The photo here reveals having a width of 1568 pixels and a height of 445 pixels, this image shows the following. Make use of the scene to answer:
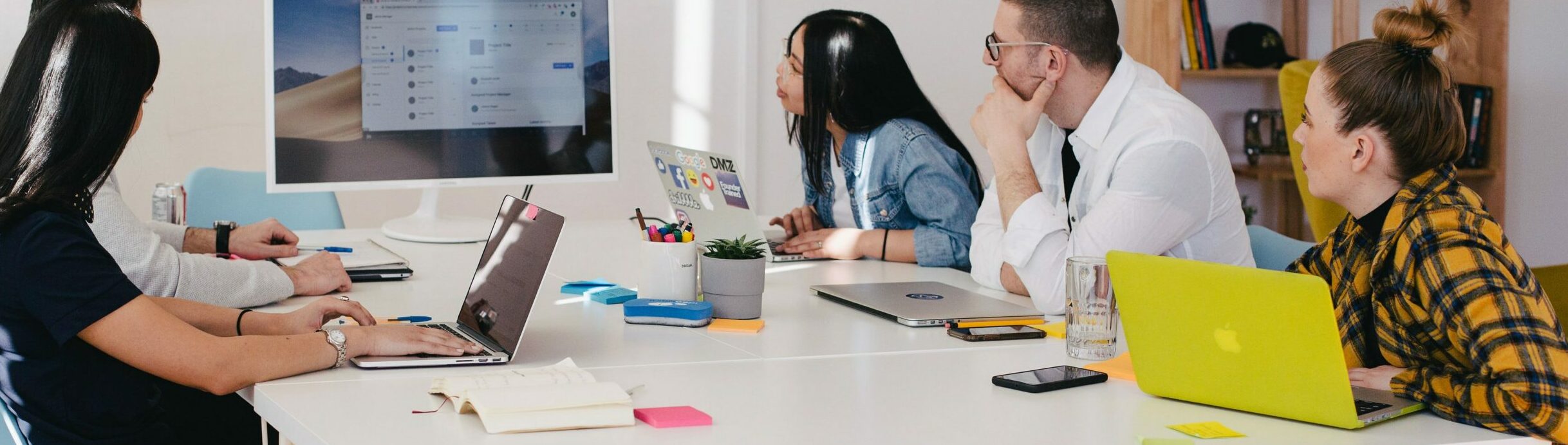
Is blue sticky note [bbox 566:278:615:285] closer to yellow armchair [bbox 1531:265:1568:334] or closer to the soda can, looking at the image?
the soda can

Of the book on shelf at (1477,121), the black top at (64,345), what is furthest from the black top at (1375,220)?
the book on shelf at (1477,121)

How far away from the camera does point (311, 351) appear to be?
1357 mm

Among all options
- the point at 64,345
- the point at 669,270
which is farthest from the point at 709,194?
the point at 64,345

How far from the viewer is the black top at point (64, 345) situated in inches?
52.2

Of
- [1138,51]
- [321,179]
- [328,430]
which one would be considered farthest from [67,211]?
[1138,51]

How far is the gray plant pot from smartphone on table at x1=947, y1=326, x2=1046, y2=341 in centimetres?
27

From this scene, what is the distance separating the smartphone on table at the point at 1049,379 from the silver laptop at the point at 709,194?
901 mm

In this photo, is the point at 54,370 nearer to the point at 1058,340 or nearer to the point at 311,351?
the point at 311,351

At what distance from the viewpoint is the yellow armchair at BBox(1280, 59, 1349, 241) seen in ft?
11.2

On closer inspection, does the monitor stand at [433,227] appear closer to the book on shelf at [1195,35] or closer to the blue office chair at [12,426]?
the blue office chair at [12,426]

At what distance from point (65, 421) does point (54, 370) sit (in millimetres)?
61

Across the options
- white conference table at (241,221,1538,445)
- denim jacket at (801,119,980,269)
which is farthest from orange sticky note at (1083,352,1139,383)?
denim jacket at (801,119,980,269)

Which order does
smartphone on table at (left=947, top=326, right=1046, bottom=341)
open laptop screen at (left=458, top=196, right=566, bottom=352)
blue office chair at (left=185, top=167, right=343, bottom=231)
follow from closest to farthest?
open laptop screen at (left=458, top=196, right=566, bottom=352) < smartphone on table at (left=947, top=326, right=1046, bottom=341) < blue office chair at (left=185, top=167, right=343, bottom=231)

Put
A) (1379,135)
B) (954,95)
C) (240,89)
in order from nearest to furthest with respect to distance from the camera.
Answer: (1379,135) → (240,89) → (954,95)
